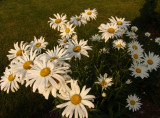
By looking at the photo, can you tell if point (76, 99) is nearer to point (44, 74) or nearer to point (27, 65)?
point (44, 74)

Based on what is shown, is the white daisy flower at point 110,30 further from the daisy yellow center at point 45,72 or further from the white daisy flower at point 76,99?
the daisy yellow center at point 45,72

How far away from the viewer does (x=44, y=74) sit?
1582mm

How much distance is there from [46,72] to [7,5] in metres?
11.3

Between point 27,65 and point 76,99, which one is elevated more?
point 27,65

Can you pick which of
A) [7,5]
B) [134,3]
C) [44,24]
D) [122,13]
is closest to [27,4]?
[7,5]

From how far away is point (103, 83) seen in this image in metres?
2.68

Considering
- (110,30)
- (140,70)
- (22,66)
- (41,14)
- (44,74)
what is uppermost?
(41,14)

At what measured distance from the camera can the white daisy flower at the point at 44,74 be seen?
149cm

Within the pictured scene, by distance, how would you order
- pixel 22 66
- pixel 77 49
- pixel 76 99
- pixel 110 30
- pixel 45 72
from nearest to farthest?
pixel 45 72 < pixel 76 99 < pixel 22 66 < pixel 77 49 < pixel 110 30

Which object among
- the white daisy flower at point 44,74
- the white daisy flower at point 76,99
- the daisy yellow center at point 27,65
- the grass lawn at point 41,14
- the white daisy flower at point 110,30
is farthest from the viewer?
the grass lawn at point 41,14

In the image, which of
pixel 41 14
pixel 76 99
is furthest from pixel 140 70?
pixel 41 14

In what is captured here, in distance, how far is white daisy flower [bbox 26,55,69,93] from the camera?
1488mm

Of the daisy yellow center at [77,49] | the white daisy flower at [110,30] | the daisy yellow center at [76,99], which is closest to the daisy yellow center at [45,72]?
the daisy yellow center at [76,99]

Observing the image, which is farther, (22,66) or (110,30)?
(110,30)
